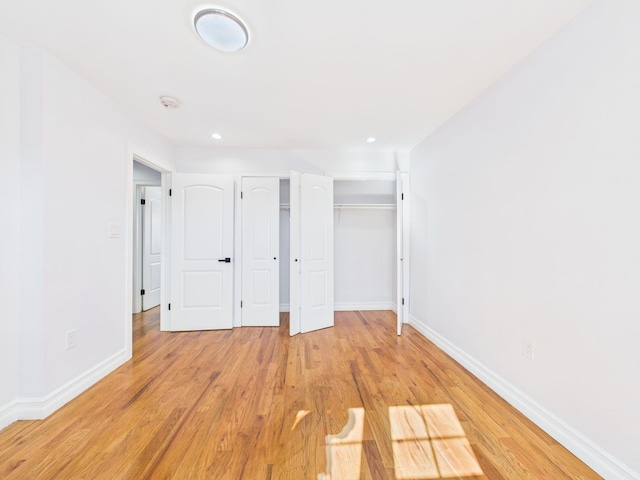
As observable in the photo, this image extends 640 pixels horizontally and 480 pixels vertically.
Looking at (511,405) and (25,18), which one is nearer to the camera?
(25,18)

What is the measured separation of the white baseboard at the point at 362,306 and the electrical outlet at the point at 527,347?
8.08 ft

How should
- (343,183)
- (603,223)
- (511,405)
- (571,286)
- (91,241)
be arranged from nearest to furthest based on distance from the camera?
(603,223), (571,286), (511,405), (91,241), (343,183)

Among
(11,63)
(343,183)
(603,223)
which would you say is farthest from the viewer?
(343,183)

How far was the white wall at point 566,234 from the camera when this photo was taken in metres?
1.25

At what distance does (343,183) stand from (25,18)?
11.4 feet

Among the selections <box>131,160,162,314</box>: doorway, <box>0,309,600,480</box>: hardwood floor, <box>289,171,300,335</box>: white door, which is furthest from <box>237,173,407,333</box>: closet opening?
<box>131,160,162,314</box>: doorway

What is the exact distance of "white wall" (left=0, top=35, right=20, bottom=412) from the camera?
166 centimetres

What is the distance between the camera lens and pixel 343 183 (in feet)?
14.0

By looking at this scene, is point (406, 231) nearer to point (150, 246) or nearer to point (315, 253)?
point (315, 253)

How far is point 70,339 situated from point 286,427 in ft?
5.77

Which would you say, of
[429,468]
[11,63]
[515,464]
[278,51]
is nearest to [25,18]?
[11,63]

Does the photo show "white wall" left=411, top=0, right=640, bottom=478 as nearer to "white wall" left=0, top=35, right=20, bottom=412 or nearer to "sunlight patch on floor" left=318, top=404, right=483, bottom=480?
"sunlight patch on floor" left=318, top=404, right=483, bottom=480

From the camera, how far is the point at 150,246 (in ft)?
13.9

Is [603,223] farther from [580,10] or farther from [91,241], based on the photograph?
[91,241]
